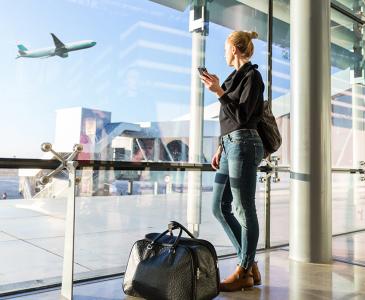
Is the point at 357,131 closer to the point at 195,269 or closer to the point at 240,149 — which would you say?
the point at 240,149

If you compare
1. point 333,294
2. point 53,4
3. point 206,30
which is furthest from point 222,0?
→ point 333,294

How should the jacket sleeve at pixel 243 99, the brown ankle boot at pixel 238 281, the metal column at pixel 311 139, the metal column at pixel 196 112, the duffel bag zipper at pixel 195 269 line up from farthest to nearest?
1. the metal column at pixel 196 112
2. the metal column at pixel 311 139
3. the brown ankle boot at pixel 238 281
4. the jacket sleeve at pixel 243 99
5. the duffel bag zipper at pixel 195 269

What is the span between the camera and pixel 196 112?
3.63 m

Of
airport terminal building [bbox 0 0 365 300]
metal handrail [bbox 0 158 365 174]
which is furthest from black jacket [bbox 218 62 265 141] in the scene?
metal handrail [bbox 0 158 365 174]

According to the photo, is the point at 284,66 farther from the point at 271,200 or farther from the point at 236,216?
the point at 236,216

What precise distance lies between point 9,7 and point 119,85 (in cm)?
92

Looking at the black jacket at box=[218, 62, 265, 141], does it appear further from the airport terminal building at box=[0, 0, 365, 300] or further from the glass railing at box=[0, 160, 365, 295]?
the glass railing at box=[0, 160, 365, 295]

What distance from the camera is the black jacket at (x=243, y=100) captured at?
7.01 ft

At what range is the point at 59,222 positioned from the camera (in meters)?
2.65

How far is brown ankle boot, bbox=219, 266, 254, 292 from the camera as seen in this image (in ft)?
7.40

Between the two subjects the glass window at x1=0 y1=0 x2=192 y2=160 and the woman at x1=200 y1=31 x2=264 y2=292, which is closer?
the woman at x1=200 y1=31 x2=264 y2=292

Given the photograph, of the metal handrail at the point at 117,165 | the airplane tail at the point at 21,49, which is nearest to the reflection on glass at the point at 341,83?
the metal handrail at the point at 117,165

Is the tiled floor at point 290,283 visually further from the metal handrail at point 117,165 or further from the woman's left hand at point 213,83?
the woman's left hand at point 213,83

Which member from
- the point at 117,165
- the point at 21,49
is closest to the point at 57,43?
the point at 21,49
